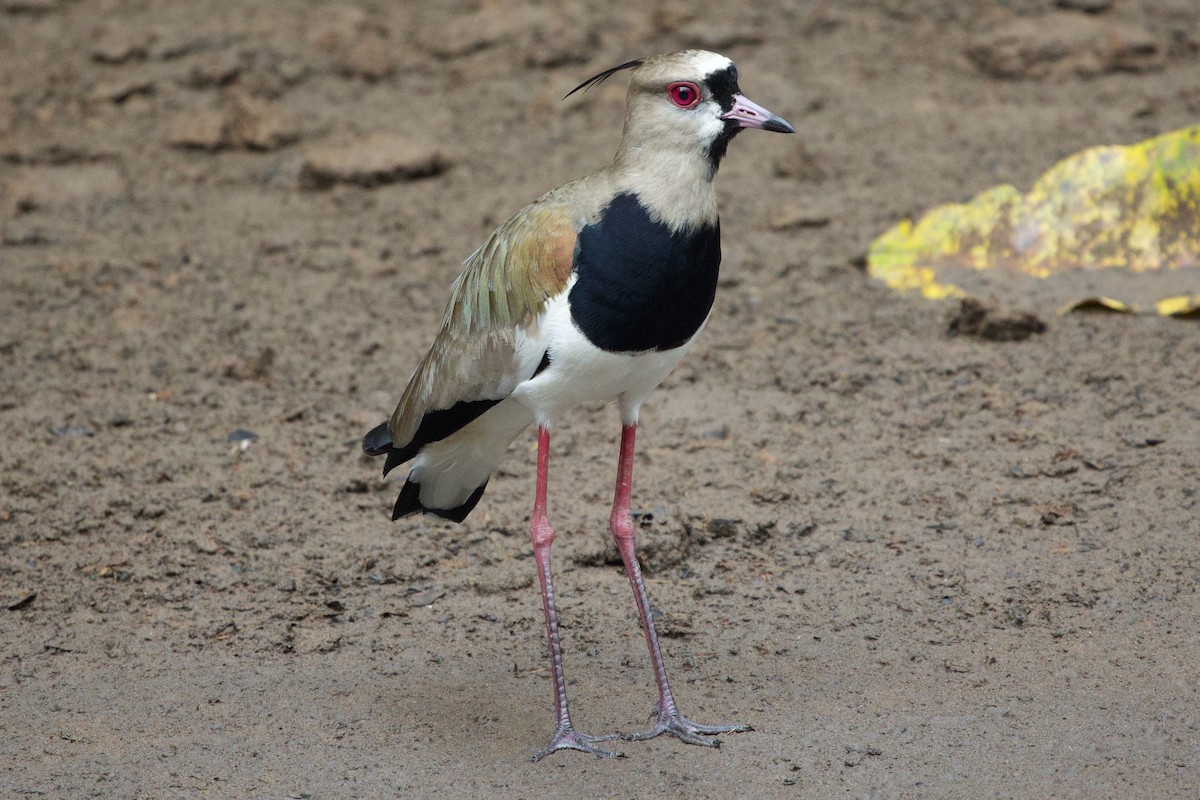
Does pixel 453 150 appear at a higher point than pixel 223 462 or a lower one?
higher

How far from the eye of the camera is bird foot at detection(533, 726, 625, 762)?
13.3ft

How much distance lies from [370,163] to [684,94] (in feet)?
15.3

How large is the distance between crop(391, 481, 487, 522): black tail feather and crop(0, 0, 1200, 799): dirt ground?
13.2 inches

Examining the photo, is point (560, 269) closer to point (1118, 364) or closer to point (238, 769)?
point (238, 769)

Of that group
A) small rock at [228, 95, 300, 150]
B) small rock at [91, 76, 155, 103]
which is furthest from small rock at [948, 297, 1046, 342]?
small rock at [91, 76, 155, 103]

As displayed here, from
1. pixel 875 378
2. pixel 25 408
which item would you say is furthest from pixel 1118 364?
pixel 25 408

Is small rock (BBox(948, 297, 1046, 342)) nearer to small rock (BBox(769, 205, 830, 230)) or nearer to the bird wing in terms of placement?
small rock (BBox(769, 205, 830, 230))

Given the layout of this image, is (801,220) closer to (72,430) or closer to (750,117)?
(750,117)

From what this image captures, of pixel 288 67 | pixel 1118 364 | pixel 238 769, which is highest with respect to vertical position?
pixel 288 67

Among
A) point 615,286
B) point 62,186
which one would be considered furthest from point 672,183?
point 62,186

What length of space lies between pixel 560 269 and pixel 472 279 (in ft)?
1.67

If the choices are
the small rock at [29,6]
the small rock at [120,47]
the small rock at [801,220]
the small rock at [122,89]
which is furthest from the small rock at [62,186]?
the small rock at [801,220]

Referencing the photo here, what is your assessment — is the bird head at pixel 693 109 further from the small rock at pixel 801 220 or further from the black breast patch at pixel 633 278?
the small rock at pixel 801 220

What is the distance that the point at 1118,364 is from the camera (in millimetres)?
6039
